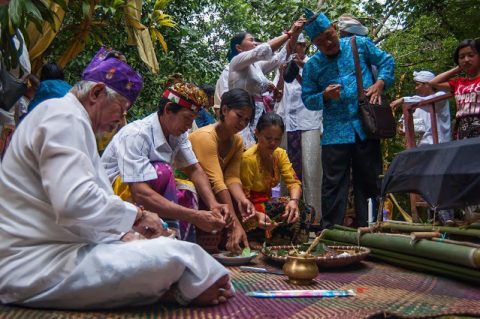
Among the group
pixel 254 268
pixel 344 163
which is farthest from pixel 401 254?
pixel 344 163

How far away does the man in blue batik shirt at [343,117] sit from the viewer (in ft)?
14.8

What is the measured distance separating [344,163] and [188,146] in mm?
1435

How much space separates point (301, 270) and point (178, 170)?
1.67 m

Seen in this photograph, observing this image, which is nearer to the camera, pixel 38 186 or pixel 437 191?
pixel 38 186

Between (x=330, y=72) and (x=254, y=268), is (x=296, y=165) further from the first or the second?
(x=254, y=268)

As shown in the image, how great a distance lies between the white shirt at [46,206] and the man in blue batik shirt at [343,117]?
2.69 metres

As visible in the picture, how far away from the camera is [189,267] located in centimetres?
217

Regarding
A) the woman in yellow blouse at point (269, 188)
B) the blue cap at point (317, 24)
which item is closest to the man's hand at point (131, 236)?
the woman in yellow blouse at point (269, 188)

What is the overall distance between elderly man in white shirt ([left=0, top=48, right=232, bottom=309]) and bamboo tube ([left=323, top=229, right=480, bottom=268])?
1.35 metres

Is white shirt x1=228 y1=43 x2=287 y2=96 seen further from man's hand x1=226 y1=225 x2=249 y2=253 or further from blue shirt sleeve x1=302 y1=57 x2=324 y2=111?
man's hand x1=226 y1=225 x2=249 y2=253

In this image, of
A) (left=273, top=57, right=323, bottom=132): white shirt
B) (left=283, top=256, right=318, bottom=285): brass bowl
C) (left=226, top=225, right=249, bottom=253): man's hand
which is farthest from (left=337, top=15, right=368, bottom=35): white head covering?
(left=283, top=256, right=318, bottom=285): brass bowl

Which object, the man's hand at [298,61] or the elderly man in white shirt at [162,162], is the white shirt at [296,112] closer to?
the man's hand at [298,61]

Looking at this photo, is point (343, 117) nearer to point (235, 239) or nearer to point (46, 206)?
point (235, 239)

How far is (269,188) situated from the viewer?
4.64 m
